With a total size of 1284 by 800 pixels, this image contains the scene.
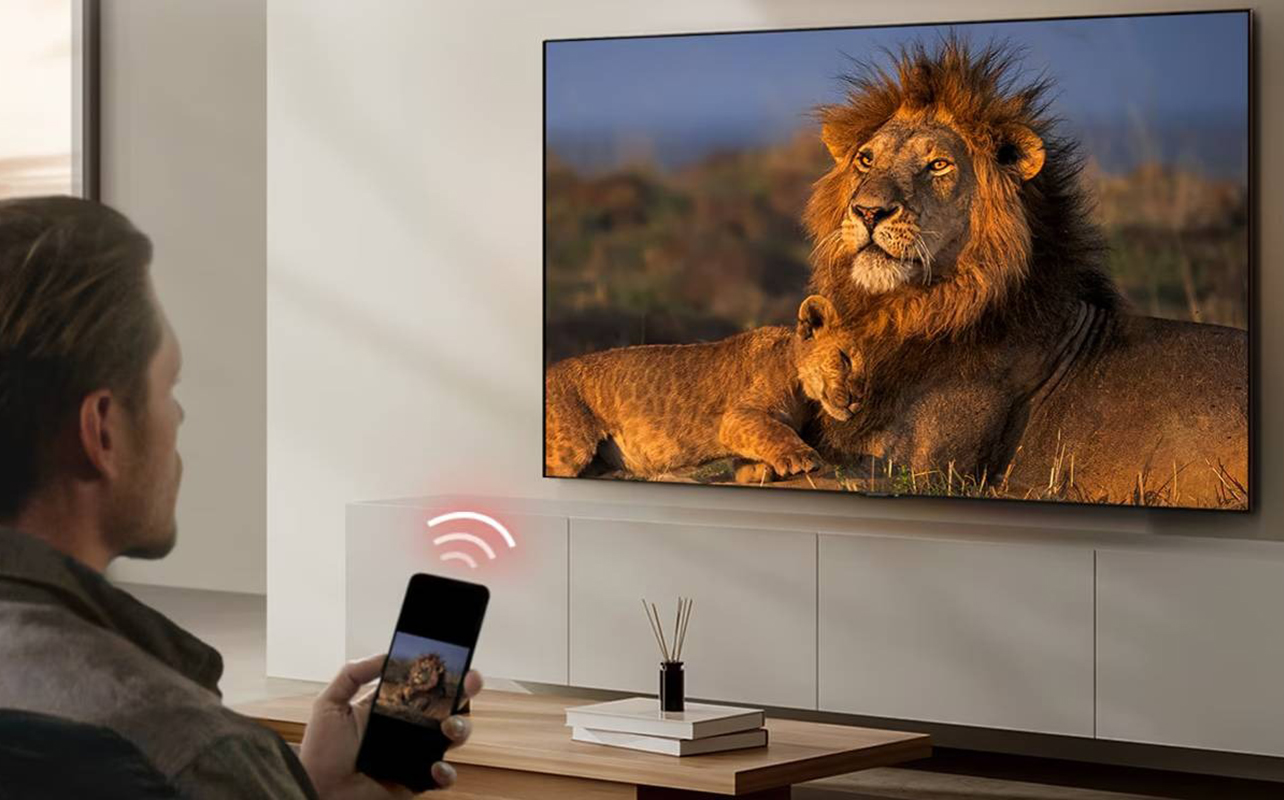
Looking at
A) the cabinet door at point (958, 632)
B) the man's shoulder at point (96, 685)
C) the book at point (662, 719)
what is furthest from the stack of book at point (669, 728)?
the man's shoulder at point (96, 685)

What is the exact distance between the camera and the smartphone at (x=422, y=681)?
83cm

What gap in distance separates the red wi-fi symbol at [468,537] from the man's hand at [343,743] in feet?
13.4

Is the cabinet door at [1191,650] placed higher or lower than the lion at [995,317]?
lower

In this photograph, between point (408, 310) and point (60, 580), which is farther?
point (408, 310)

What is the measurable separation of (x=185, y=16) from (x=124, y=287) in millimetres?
7653

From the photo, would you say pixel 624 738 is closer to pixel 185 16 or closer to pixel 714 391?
pixel 714 391

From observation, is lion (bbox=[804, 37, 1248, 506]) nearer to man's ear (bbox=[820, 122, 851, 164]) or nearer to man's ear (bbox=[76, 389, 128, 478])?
man's ear (bbox=[820, 122, 851, 164])

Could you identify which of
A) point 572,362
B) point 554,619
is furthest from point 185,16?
point 554,619

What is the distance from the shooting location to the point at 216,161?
763 cm

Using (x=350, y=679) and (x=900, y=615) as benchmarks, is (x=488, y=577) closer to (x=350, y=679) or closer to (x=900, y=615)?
(x=900, y=615)

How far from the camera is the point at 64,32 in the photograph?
7.30 m

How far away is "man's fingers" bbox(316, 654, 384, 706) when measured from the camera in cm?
88

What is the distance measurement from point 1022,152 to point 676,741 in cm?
192

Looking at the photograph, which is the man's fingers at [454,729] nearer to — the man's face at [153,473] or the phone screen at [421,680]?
the phone screen at [421,680]
